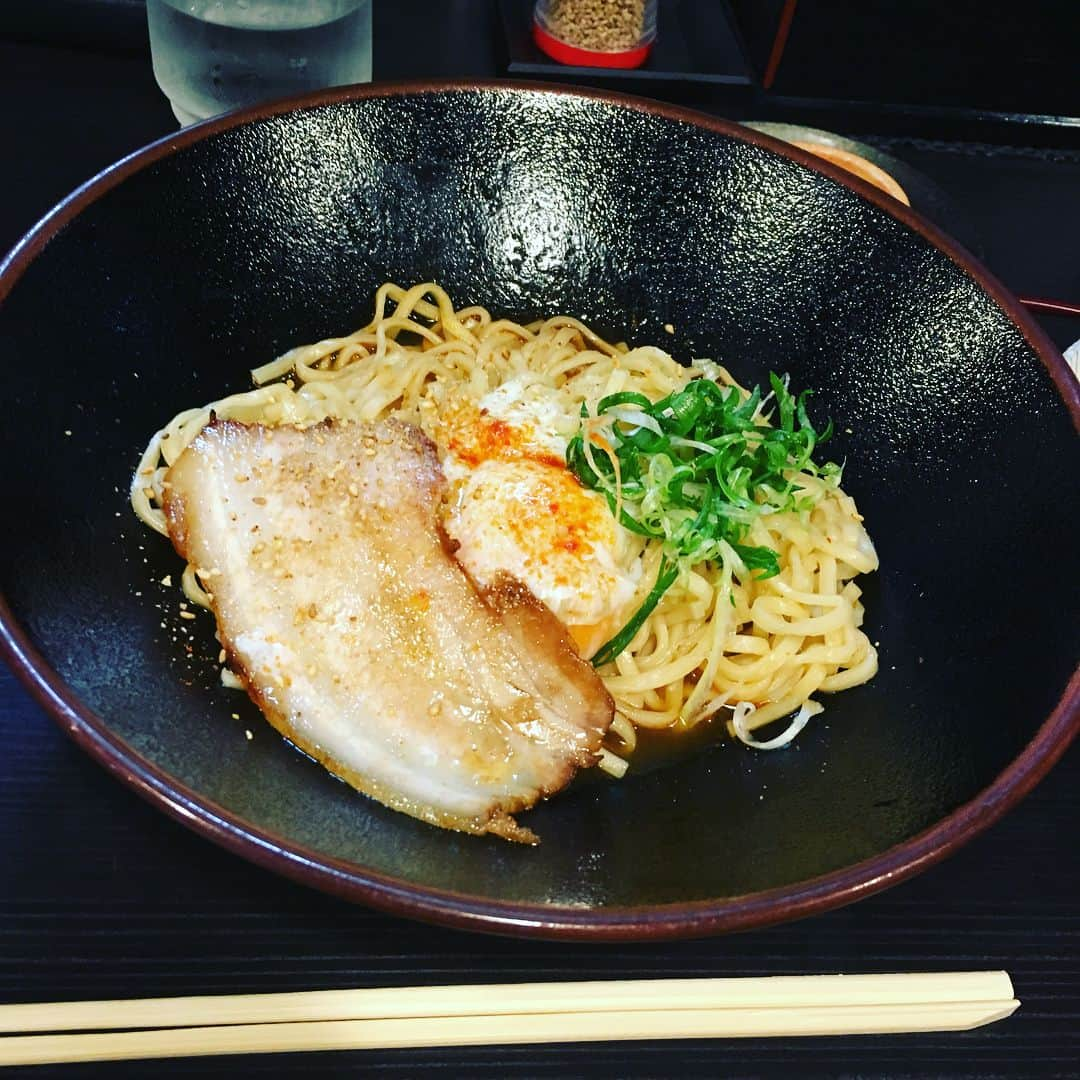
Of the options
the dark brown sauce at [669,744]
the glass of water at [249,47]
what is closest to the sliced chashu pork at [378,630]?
the dark brown sauce at [669,744]

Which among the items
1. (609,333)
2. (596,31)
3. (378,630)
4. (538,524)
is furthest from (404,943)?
(596,31)

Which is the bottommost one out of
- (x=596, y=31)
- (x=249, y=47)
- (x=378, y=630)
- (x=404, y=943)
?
(x=404, y=943)

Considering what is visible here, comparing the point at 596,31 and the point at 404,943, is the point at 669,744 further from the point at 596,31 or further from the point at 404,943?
the point at 596,31

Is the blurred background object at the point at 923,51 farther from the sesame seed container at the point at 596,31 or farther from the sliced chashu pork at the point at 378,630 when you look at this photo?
the sliced chashu pork at the point at 378,630

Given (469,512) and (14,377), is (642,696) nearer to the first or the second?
(469,512)

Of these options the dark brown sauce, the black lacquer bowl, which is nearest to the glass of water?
the black lacquer bowl

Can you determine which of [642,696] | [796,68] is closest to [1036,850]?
[642,696]
